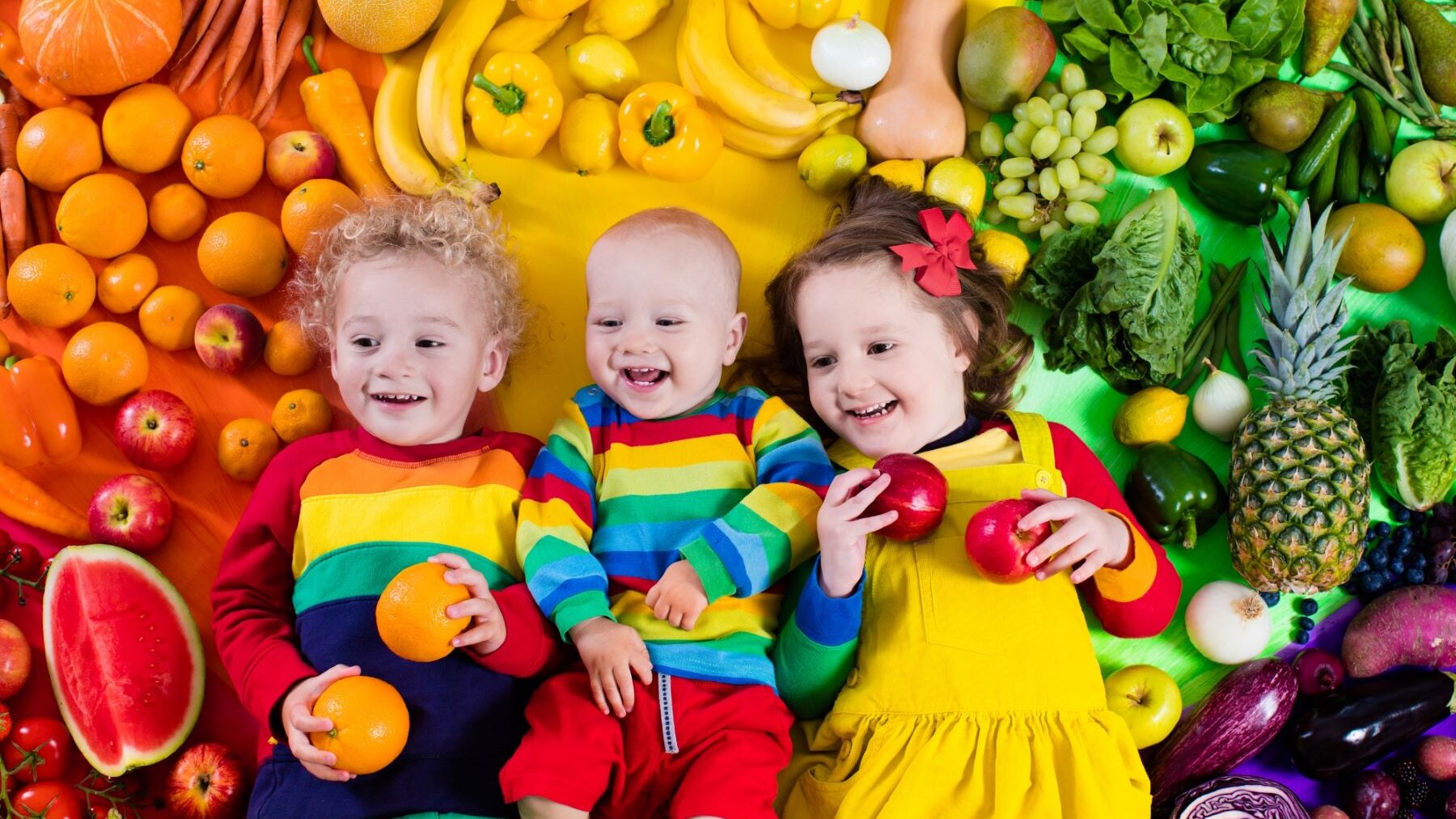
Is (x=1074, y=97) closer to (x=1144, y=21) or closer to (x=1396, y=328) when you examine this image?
(x=1144, y=21)

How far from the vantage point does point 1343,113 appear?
112 inches

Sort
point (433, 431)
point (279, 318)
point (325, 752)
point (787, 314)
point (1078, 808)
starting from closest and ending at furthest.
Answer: point (325, 752)
point (1078, 808)
point (433, 431)
point (787, 314)
point (279, 318)

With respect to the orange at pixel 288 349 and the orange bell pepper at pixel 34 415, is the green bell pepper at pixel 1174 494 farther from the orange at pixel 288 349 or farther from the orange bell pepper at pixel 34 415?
the orange bell pepper at pixel 34 415

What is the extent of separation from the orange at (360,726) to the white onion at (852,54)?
1.87 m

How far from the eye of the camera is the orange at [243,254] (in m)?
2.67

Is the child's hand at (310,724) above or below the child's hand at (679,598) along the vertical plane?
below

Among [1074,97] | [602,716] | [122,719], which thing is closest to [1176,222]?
[1074,97]

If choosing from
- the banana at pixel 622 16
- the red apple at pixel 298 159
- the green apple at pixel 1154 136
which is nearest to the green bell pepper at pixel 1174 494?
the green apple at pixel 1154 136

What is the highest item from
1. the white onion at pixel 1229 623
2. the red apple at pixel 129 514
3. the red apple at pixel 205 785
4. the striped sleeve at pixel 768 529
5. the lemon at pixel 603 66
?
the lemon at pixel 603 66

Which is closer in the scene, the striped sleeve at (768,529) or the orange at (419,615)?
the orange at (419,615)

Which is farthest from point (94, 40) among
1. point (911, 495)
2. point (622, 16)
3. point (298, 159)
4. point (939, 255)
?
point (911, 495)

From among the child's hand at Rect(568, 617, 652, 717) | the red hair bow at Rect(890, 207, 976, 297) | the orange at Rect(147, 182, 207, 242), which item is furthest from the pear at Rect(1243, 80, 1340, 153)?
the orange at Rect(147, 182, 207, 242)

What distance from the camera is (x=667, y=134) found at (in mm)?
2764

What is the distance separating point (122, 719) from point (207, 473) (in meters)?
0.62
